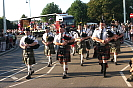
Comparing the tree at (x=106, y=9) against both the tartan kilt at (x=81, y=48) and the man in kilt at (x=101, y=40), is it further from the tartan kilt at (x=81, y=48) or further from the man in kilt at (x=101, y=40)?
the man in kilt at (x=101, y=40)

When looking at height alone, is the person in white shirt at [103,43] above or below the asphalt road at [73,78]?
above

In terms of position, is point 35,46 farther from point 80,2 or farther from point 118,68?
point 80,2

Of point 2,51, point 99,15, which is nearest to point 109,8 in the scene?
point 99,15

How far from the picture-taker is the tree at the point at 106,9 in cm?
5534

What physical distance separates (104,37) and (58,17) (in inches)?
1017

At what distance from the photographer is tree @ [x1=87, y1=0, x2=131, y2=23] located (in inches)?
2179

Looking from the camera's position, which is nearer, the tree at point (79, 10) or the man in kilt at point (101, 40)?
the man in kilt at point (101, 40)

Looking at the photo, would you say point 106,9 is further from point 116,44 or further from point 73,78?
point 73,78

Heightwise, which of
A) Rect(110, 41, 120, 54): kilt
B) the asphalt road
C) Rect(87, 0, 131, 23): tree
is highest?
Rect(87, 0, 131, 23): tree

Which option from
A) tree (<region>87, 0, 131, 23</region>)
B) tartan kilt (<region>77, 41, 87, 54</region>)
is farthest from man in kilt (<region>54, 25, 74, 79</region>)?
tree (<region>87, 0, 131, 23</region>)

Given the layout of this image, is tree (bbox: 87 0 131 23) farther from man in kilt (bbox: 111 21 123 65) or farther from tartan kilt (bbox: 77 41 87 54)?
tartan kilt (bbox: 77 41 87 54)

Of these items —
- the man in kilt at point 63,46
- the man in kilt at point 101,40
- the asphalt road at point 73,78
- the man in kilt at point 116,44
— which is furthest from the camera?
the man in kilt at point 116,44

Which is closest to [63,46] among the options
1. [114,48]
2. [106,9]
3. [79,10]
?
[114,48]

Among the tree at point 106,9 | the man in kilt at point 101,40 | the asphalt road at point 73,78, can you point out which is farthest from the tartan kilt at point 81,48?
the tree at point 106,9
